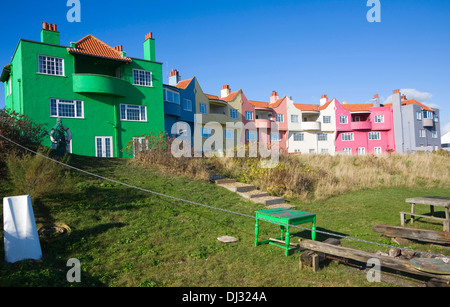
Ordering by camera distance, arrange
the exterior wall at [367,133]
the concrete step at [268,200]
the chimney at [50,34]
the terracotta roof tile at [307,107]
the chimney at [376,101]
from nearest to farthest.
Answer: the concrete step at [268,200]
the chimney at [50,34]
the exterior wall at [367,133]
the terracotta roof tile at [307,107]
the chimney at [376,101]

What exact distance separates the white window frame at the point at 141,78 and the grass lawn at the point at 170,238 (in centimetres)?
1364

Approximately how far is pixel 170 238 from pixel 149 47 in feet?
76.6

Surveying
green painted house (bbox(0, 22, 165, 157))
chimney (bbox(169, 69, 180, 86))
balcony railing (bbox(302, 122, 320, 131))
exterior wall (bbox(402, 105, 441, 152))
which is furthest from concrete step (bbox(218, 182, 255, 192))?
exterior wall (bbox(402, 105, 441, 152))

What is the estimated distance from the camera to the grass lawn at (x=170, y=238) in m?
5.56

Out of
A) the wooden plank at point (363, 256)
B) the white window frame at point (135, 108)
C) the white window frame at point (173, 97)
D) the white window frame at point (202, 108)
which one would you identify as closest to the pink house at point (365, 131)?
the white window frame at point (202, 108)

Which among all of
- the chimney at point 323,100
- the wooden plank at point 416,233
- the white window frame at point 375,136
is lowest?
the wooden plank at point 416,233

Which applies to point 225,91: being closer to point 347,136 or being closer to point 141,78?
point 141,78

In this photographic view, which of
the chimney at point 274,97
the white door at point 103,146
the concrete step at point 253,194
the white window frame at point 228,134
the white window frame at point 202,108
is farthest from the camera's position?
the chimney at point 274,97

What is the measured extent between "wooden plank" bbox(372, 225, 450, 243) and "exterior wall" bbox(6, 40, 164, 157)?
1793cm

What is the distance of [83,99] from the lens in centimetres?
2288

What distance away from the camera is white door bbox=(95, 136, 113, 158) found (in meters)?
23.2

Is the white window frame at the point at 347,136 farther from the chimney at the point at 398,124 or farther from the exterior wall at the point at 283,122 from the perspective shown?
the exterior wall at the point at 283,122

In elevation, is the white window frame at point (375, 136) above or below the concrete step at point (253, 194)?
above
